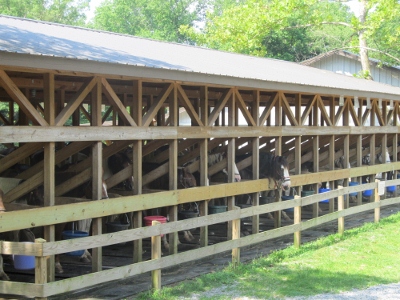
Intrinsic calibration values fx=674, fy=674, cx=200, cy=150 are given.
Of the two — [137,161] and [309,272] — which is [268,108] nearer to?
[137,161]

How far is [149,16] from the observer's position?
73125 millimetres

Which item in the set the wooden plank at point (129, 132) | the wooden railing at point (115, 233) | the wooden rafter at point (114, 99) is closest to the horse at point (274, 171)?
the wooden plank at point (129, 132)

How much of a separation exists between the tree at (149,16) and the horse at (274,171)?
50.6 m

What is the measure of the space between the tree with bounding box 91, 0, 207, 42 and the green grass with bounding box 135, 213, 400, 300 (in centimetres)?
5346

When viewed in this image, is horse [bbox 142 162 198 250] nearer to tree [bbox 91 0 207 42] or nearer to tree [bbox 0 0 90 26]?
tree [bbox 0 0 90 26]

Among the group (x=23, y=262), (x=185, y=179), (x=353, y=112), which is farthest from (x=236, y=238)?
(x=353, y=112)

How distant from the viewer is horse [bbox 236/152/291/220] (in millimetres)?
13469

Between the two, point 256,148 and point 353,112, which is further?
point 353,112

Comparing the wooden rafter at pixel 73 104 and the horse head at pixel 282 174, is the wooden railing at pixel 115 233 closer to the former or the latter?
the wooden rafter at pixel 73 104

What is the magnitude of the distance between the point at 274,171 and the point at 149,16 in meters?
61.8

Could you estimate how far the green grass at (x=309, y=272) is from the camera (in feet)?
27.5

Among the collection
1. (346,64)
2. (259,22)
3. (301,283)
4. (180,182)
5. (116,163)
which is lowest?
(301,283)

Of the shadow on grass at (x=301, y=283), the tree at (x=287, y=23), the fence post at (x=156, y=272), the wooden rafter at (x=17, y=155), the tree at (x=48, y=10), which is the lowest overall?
the shadow on grass at (x=301, y=283)

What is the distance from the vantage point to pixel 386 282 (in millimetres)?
9023
